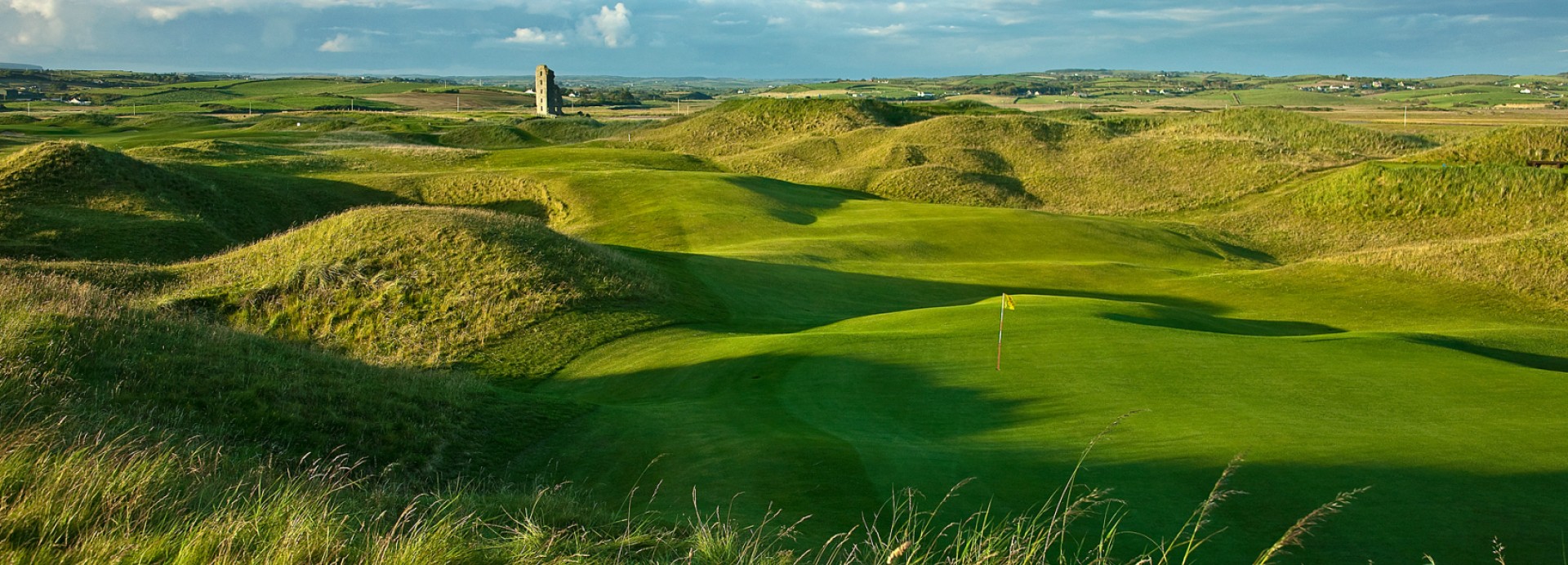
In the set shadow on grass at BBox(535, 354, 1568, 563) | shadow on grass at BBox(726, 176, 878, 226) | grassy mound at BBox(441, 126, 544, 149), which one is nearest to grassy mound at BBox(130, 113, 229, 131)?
grassy mound at BBox(441, 126, 544, 149)

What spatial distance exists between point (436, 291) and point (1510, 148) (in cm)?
5563

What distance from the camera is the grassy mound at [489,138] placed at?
243 ft

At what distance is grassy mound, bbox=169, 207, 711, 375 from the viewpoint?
2002cm

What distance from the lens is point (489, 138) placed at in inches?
2948

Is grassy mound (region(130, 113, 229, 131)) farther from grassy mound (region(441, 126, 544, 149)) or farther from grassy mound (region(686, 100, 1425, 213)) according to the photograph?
grassy mound (region(686, 100, 1425, 213))

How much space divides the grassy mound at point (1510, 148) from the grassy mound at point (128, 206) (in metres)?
55.3

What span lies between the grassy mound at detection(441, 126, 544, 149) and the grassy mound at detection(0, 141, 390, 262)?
33310mm

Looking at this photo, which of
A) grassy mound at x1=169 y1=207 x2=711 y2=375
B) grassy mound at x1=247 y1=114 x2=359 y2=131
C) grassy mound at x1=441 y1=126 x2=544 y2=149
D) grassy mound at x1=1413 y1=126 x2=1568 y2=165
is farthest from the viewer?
grassy mound at x1=247 y1=114 x2=359 y2=131

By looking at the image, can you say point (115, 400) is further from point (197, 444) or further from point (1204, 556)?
point (1204, 556)

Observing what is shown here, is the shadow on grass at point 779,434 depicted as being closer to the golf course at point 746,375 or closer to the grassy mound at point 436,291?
the golf course at point 746,375

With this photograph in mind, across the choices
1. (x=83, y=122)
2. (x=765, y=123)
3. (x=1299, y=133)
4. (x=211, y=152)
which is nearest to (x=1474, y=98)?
(x=1299, y=133)

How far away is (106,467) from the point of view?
5.68 metres

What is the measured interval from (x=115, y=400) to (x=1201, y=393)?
1149cm

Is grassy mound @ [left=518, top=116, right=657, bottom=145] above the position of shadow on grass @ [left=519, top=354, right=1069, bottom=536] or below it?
above
